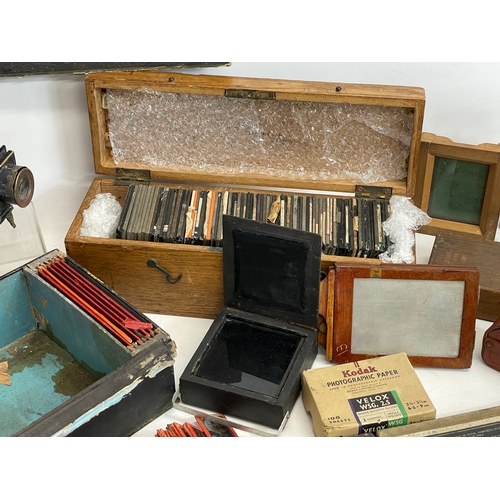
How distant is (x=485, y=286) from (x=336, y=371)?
581 mm

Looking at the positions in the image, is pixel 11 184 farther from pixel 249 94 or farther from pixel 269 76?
pixel 269 76

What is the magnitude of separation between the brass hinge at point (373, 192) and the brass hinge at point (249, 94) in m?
0.45

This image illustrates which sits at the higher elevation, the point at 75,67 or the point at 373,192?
the point at 75,67

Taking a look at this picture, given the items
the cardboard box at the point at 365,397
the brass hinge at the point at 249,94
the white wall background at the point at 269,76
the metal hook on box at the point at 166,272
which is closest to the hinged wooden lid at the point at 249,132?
the brass hinge at the point at 249,94

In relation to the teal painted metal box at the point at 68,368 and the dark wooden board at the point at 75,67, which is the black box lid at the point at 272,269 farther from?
the dark wooden board at the point at 75,67

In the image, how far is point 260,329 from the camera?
2.29 metres

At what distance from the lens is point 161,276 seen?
2396mm

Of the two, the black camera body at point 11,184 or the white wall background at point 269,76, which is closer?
the black camera body at point 11,184

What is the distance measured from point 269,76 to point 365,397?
3.90 feet

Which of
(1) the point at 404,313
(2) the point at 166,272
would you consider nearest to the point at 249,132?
(2) the point at 166,272

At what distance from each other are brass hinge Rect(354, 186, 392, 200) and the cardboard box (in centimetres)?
64

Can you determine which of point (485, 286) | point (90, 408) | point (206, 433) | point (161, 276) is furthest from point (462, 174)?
point (90, 408)

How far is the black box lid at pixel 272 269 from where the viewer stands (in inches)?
85.7

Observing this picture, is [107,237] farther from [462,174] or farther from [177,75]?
[462,174]
